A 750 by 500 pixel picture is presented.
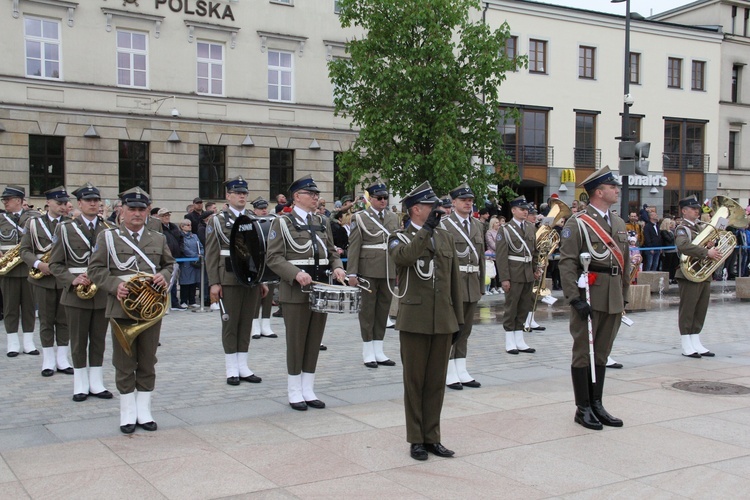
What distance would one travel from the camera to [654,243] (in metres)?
22.9

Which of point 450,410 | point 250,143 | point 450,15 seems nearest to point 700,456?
point 450,410

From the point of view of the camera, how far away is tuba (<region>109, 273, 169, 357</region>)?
7129mm

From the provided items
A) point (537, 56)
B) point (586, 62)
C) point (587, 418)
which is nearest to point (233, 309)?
point (587, 418)

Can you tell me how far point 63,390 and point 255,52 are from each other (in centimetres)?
2351

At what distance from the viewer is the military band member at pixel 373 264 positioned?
1053cm

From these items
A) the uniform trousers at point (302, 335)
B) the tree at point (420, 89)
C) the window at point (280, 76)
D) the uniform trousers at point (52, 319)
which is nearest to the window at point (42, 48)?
the window at point (280, 76)

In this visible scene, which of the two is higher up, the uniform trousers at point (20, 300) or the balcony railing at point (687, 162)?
the balcony railing at point (687, 162)

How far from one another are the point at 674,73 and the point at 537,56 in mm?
9235

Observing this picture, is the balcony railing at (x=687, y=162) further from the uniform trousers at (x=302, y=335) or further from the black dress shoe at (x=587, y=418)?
the uniform trousers at (x=302, y=335)

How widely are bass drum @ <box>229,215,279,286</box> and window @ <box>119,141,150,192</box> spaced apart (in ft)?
66.4

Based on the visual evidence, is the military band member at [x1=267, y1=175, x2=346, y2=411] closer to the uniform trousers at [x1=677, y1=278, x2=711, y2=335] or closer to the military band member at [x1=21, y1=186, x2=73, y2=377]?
the military band member at [x1=21, y1=186, x2=73, y2=377]

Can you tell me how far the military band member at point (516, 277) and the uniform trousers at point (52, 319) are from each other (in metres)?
6.01

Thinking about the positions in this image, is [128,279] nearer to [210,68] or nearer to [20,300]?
[20,300]

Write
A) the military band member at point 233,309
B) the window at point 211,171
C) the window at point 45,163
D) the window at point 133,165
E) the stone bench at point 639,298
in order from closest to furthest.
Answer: the military band member at point 233,309, the stone bench at point 639,298, the window at point 45,163, the window at point 133,165, the window at point 211,171
